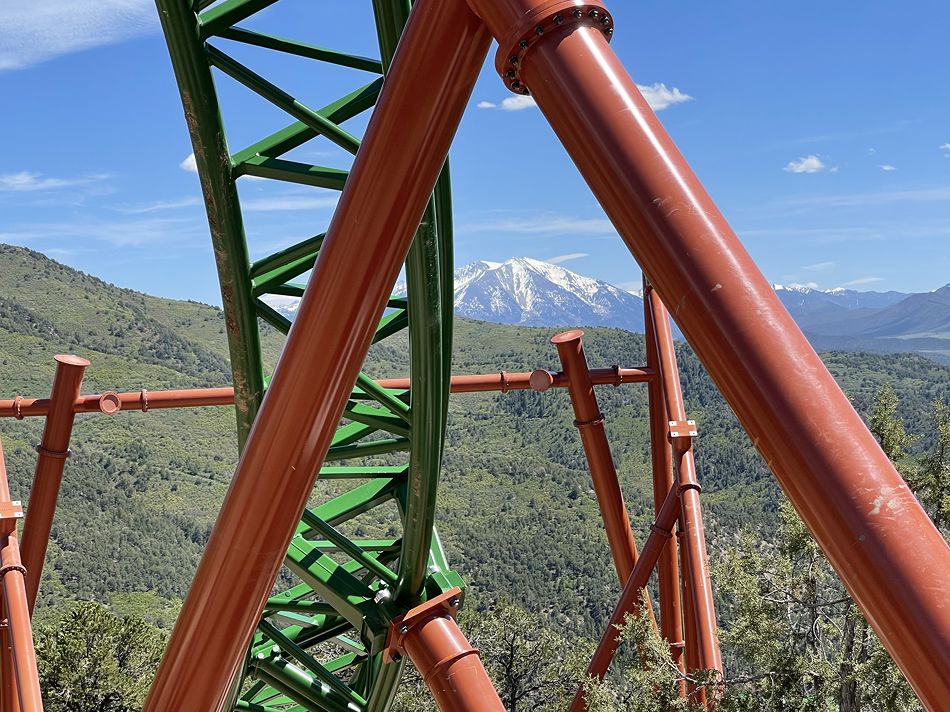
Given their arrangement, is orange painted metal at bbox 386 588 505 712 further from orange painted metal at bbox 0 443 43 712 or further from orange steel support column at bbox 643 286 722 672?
orange painted metal at bbox 0 443 43 712

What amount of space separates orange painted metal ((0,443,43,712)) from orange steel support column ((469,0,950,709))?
5.31m

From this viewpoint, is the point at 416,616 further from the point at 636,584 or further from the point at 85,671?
the point at 85,671

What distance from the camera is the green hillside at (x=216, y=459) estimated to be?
83250 mm

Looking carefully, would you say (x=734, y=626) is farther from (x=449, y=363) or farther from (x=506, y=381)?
(x=449, y=363)

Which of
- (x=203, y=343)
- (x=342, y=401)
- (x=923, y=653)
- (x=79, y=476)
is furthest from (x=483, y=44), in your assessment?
(x=203, y=343)

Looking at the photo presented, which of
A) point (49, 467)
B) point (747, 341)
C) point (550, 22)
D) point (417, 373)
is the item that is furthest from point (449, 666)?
point (49, 467)

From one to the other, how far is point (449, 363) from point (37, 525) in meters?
3.74

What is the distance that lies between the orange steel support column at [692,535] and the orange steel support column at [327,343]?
3.38 metres

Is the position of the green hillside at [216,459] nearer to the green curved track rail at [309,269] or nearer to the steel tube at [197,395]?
the steel tube at [197,395]

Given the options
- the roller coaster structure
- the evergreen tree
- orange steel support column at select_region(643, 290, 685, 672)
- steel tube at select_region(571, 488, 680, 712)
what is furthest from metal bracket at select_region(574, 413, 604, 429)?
the evergreen tree

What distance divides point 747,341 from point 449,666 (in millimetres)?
2906

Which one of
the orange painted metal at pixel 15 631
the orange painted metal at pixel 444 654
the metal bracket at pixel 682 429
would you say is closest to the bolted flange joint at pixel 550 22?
the orange painted metal at pixel 444 654

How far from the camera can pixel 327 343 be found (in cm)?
262

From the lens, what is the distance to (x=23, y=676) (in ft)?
19.3
